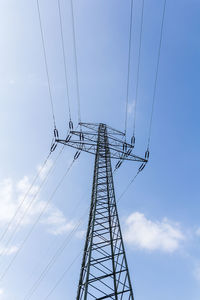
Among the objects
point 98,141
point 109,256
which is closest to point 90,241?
point 109,256

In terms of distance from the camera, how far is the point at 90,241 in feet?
32.2

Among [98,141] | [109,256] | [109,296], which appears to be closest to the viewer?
[109,296]

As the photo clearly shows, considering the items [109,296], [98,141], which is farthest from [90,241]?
[98,141]

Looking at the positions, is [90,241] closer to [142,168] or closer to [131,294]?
[131,294]

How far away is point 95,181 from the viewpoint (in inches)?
501

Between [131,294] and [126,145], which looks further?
[126,145]

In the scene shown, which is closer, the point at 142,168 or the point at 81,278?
the point at 81,278

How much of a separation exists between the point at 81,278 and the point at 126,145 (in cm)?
867

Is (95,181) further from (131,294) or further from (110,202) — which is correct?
(131,294)

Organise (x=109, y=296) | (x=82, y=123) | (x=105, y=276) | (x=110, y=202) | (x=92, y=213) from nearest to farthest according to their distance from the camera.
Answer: (x=109, y=296) < (x=105, y=276) < (x=92, y=213) < (x=110, y=202) < (x=82, y=123)

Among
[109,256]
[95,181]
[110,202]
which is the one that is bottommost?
[109,256]

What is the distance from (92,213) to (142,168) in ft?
19.1

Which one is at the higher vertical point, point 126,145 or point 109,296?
point 126,145

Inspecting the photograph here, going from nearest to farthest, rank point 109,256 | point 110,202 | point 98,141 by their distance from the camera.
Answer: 1. point 109,256
2. point 110,202
3. point 98,141
